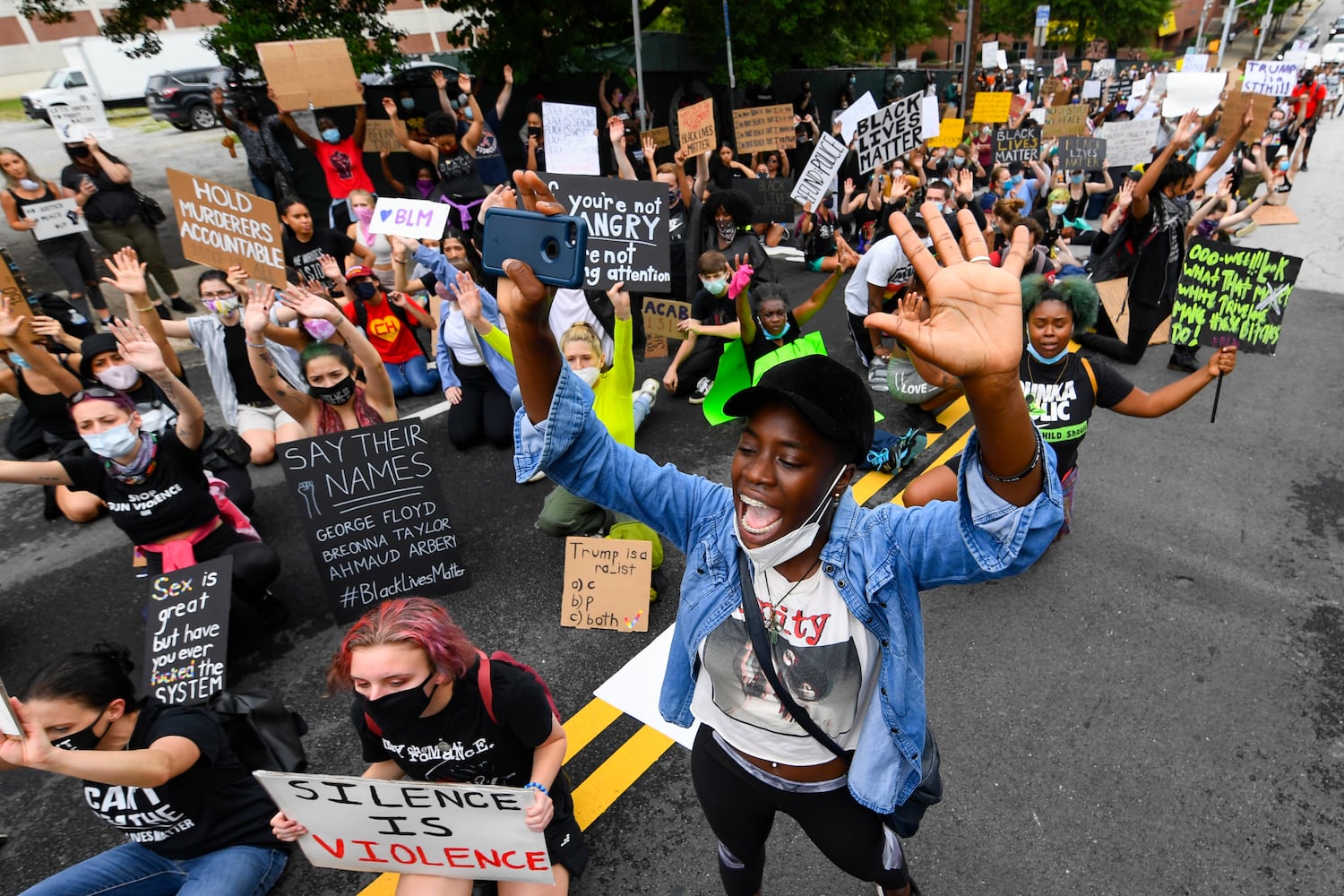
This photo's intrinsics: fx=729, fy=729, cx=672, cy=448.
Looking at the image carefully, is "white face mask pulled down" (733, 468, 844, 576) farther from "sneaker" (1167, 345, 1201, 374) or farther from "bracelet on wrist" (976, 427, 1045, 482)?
"sneaker" (1167, 345, 1201, 374)

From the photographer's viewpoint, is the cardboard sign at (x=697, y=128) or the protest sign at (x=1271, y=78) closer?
the cardboard sign at (x=697, y=128)

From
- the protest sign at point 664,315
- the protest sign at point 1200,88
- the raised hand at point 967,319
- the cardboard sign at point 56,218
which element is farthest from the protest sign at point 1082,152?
the cardboard sign at point 56,218

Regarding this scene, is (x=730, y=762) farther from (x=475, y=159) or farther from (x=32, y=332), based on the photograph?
(x=475, y=159)

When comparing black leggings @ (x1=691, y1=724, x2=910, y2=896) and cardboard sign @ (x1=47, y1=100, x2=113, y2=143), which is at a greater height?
cardboard sign @ (x1=47, y1=100, x2=113, y2=143)

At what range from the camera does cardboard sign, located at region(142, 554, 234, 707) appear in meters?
3.35

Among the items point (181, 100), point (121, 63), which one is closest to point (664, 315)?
point (181, 100)

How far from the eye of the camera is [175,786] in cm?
246

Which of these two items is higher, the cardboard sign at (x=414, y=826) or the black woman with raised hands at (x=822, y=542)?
the black woman with raised hands at (x=822, y=542)

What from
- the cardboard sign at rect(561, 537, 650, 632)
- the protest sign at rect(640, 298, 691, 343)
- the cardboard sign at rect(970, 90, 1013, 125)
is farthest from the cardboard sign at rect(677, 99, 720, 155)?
the cardboard sign at rect(970, 90, 1013, 125)

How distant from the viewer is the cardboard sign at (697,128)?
26.2 feet

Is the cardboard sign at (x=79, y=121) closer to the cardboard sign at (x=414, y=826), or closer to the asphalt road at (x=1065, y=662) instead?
the asphalt road at (x=1065, y=662)

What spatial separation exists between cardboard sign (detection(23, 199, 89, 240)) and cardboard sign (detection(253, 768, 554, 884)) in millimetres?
8536

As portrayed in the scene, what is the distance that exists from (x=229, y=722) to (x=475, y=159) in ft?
27.8

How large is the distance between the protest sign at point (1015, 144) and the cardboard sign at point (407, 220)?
8.59m
